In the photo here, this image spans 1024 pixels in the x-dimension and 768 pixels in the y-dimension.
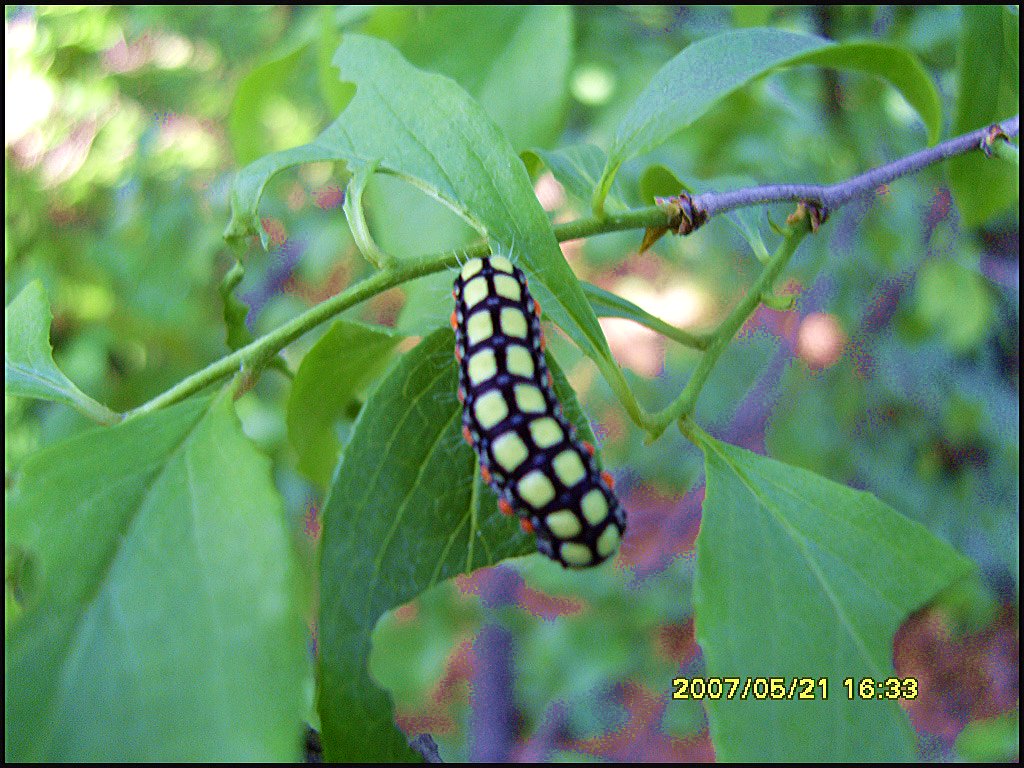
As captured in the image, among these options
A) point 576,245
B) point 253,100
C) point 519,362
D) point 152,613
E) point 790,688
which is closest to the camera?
point 152,613

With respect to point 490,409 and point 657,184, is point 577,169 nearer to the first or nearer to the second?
point 657,184

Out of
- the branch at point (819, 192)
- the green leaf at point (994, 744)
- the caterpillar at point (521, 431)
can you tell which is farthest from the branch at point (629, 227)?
the green leaf at point (994, 744)

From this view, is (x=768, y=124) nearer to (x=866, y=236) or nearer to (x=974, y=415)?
(x=866, y=236)

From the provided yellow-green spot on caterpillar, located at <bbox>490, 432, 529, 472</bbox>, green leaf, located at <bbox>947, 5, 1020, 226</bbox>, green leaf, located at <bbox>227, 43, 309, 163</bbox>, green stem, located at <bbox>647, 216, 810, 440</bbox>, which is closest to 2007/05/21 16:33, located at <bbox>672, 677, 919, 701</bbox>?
green stem, located at <bbox>647, 216, 810, 440</bbox>

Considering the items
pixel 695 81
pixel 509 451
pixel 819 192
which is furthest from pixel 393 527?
pixel 819 192

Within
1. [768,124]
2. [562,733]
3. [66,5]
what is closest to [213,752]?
[768,124]

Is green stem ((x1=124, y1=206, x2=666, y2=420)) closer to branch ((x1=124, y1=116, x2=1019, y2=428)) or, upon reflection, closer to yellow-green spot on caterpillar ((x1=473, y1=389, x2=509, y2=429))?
branch ((x1=124, y1=116, x2=1019, y2=428))
